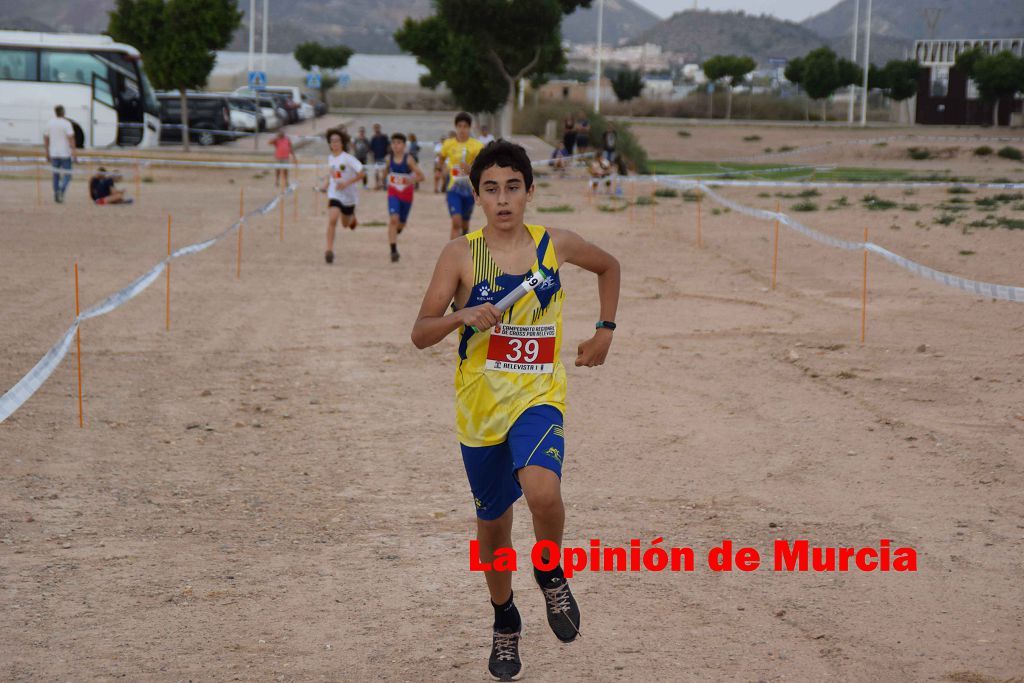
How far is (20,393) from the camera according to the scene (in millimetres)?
7133

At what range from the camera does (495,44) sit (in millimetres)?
46344

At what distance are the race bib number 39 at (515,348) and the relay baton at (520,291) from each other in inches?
3.3

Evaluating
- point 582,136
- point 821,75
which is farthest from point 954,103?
point 582,136

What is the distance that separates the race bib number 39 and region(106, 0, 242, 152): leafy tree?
3932cm

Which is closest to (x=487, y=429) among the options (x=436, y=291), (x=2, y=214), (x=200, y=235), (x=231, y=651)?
(x=436, y=291)

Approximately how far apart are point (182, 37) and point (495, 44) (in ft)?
37.1

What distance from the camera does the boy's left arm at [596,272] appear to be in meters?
4.47

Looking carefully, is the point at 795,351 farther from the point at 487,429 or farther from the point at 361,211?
the point at 361,211

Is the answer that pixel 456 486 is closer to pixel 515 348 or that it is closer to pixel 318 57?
pixel 515 348

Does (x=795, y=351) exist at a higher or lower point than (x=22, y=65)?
lower

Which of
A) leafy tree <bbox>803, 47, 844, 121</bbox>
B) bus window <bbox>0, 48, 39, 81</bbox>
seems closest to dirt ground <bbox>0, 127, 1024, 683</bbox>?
bus window <bbox>0, 48, 39, 81</bbox>

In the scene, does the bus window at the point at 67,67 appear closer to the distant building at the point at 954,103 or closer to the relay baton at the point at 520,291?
the relay baton at the point at 520,291

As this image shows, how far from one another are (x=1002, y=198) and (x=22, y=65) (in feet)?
96.1

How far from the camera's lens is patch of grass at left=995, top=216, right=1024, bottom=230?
1853 cm
